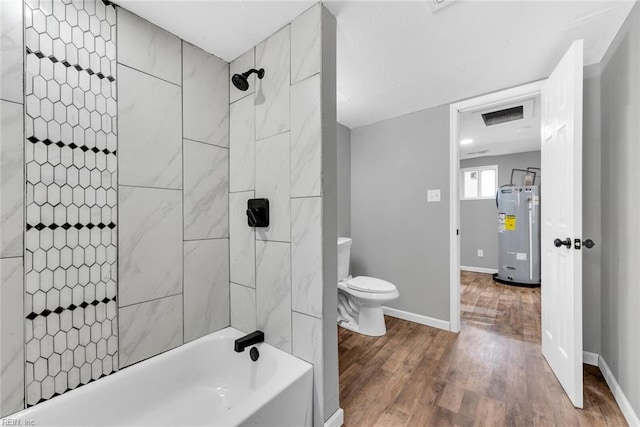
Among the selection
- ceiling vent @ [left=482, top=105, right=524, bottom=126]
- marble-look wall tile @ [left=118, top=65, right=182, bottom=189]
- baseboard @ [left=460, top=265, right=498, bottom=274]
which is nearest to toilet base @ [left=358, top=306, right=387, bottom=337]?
marble-look wall tile @ [left=118, top=65, right=182, bottom=189]

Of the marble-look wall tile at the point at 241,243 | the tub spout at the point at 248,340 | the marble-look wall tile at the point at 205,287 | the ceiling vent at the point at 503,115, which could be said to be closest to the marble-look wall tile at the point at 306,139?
the marble-look wall tile at the point at 241,243

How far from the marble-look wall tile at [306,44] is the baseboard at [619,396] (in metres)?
2.30

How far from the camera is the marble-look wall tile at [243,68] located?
162cm

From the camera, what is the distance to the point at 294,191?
1.40 metres

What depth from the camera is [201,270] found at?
1.61 metres

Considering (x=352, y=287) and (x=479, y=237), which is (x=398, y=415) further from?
(x=479, y=237)

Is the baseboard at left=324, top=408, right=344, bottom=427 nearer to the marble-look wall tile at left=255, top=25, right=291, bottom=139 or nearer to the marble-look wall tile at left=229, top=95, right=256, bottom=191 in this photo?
the marble-look wall tile at left=229, top=95, right=256, bottom=191

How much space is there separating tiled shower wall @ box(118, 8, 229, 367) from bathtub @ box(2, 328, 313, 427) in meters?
0.10

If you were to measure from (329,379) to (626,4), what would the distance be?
2426 millimetres

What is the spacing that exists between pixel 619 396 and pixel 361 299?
5.22 feet

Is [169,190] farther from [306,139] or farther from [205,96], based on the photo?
[306,139]

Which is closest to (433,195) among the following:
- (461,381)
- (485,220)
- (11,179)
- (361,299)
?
(361,299)

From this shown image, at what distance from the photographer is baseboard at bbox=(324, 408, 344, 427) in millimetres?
1322

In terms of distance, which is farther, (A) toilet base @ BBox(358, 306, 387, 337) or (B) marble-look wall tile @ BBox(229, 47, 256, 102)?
(A) toilet base @ BBox(358, 306, 387, 337)
